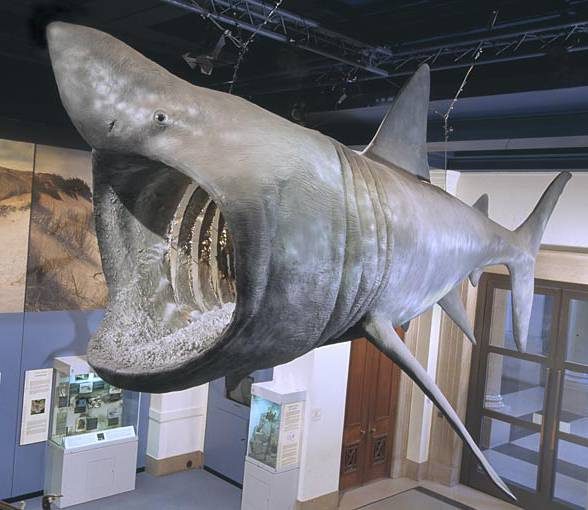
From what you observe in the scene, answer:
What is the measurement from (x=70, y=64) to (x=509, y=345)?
7.58m

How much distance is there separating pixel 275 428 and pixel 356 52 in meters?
4.20

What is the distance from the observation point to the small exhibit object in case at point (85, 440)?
6641 millimetres

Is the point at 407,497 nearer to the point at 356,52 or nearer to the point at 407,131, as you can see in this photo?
the point at 356,52

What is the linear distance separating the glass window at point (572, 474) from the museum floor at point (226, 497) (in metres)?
0.66

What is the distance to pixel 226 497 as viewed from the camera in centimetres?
748

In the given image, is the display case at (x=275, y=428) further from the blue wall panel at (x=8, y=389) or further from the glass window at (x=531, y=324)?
the glass window at (x=531, y=324)

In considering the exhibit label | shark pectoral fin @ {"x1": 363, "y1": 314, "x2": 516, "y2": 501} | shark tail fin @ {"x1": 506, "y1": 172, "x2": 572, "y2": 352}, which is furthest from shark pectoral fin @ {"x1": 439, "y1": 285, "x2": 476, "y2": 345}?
the exhibit label

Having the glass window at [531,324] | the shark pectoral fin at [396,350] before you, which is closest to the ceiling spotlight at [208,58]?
the shark pectoral fin at [396,350]

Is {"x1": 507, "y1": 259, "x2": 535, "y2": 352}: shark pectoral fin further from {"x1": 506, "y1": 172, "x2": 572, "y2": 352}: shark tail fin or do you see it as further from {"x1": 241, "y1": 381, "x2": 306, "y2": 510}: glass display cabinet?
{"x1": 241, "y1": 381, "x2": 306, "y2": 510}: glass display cabinet

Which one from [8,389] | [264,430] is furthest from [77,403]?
[264,430]

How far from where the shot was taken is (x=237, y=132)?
1.05 m

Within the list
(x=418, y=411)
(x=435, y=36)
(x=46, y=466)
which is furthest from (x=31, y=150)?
(x=418, y=411)

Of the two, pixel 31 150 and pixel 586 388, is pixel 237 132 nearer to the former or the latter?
pixel 31 150

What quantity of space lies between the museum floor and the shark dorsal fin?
19.5 feet
